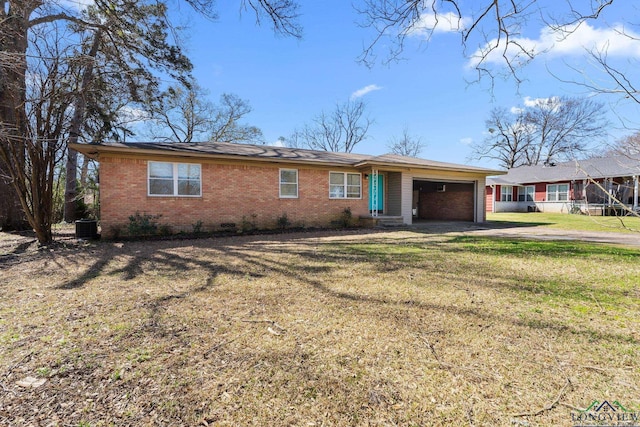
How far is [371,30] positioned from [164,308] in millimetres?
5434

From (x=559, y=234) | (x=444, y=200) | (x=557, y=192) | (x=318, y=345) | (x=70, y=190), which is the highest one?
(x=557, y=192)

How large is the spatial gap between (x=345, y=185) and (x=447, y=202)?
8094mm

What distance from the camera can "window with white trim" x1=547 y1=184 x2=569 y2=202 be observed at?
81.9ft

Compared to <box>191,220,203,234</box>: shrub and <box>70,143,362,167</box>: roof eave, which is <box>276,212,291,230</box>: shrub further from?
<box>191,220,203,234</box>: shrub

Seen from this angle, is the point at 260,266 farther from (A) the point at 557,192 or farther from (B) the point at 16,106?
(A) the point at 557,192

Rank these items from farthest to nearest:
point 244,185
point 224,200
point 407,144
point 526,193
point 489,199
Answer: point 407,144 → point 489,199 → point 526,193 → point 244,185 → point 224,200

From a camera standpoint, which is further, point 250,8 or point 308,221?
point 308,221

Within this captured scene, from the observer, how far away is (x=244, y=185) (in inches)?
465

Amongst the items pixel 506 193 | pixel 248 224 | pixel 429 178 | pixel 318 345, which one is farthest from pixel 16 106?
pixel 506 193

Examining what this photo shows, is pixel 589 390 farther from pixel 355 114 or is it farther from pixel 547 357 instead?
pixel 355 114

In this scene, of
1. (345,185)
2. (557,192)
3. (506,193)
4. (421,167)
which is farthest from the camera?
(506,193)

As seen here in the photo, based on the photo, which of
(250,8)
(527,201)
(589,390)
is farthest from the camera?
(527,201)

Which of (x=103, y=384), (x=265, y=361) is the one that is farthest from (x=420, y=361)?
(x=103, y=384)

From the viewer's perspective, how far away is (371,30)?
5.31m
